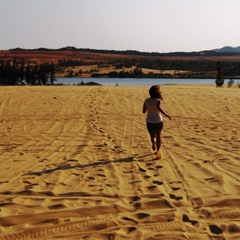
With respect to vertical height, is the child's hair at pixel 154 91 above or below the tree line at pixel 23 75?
above

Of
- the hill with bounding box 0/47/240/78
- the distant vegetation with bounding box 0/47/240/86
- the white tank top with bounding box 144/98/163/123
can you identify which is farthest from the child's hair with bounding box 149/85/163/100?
the hill with bounding box 0/47/240/78

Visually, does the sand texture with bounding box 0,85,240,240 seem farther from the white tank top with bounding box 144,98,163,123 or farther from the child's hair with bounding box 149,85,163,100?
the child's hair with bounding box 149,85,163,100

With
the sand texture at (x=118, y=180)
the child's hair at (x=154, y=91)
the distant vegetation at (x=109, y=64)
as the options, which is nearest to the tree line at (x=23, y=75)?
the distant vegetation at (x=109, y=64)

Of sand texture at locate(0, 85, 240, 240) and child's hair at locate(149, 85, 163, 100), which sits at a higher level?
child's hair at locate(149, 85, 163, 100)

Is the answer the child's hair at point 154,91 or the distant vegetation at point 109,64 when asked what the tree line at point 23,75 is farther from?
the child's hair at point 154,91

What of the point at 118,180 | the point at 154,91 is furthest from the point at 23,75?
the point at 118,180

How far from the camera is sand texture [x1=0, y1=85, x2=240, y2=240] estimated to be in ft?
14.0

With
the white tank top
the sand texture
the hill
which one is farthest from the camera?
the hill

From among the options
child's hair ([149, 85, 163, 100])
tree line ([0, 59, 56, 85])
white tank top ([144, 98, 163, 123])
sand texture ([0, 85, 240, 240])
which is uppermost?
child's hair ([149, 85, 163, 100])

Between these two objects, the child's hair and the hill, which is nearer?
the child's hair

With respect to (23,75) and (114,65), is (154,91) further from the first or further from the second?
(114,65)

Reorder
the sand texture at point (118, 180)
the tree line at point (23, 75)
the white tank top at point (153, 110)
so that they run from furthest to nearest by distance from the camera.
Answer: the tree line at point (23, 75), the white tank top at point (153, 110), the sand texture at point (118, 180)

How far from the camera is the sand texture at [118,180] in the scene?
14.0 feet

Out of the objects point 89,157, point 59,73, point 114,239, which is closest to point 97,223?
point 114,239
